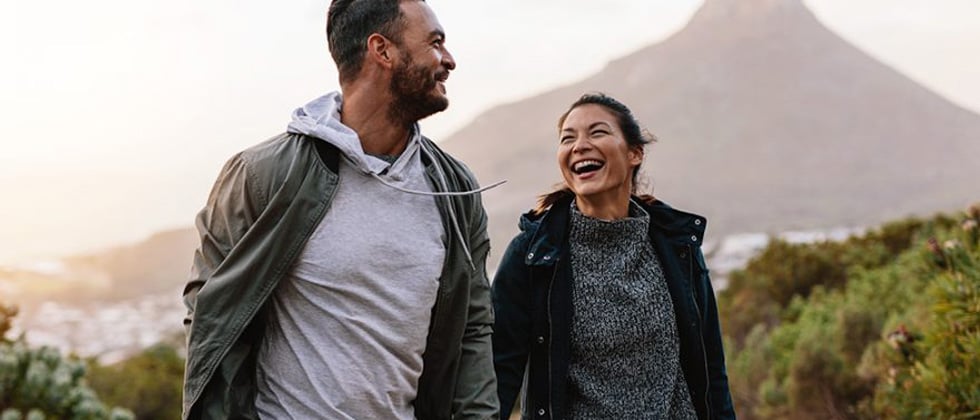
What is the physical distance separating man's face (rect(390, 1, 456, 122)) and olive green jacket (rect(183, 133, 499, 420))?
0.60 feet

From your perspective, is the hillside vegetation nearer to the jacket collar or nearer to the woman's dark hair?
the jacket collar

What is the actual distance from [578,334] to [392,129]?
3.21ft

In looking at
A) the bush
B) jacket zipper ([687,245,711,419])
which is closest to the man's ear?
jacket zipper ([687,245,711,419])

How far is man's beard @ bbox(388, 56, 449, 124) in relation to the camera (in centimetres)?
269

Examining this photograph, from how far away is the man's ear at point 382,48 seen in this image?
8.86 feet

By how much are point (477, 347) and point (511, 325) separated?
23.7 inches

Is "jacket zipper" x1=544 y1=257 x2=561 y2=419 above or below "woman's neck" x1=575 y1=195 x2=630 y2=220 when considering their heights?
below

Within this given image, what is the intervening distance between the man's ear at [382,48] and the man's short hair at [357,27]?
0.01m

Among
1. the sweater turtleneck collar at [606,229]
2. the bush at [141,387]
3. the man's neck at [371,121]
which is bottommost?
the sweater turtleneck collar at [606,229]

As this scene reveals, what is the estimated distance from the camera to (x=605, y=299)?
3377mm

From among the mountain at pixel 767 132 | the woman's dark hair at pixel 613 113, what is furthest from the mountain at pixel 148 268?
the woman's dark hair at pixel 613 113

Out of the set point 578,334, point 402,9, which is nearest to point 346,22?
point 402,9

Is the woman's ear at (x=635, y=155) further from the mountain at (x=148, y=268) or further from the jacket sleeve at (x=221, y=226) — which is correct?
the mountain at (x=148, y=268)

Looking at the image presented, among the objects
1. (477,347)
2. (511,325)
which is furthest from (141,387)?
(477,347)
